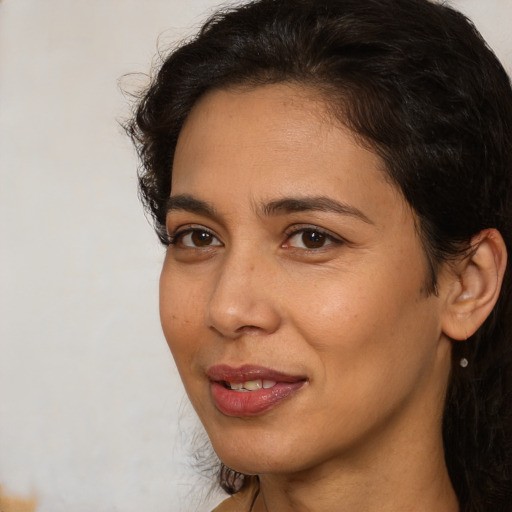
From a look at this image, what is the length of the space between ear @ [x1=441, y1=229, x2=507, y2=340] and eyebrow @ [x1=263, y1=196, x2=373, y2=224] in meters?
0.30

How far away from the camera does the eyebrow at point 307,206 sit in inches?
80.3

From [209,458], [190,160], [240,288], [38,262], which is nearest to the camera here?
[240,288]

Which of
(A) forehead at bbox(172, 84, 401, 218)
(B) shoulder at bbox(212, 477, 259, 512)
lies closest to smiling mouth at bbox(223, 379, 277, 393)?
(A) forehead at bbox(172, 84, 401, 218)

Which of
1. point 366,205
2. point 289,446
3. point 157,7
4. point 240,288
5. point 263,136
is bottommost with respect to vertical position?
point 289,446

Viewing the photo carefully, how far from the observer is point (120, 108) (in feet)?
11.6

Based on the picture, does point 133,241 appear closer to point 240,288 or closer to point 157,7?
point 157,7

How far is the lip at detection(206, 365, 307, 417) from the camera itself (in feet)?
6.73

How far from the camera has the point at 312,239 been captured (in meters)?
2.09

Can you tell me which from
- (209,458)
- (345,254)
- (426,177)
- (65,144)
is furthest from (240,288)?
(65,144)

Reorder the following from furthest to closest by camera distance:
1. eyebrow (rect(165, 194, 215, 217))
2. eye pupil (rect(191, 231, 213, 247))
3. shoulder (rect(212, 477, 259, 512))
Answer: shoulder (rect(212, 477, 259, 512)), eye pupil (rect(191, 231, 213, 247)), eyebrow (rect(165, 194, 215, 217))

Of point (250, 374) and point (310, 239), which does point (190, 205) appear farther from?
point (250, 374)

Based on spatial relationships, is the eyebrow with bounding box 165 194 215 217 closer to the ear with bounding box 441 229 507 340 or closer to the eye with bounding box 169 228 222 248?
the eye with bounding box 169 228 222 248

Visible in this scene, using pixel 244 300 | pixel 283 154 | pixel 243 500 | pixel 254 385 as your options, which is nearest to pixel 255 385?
pixel 254 385

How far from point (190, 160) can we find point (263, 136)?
184 millimetres
